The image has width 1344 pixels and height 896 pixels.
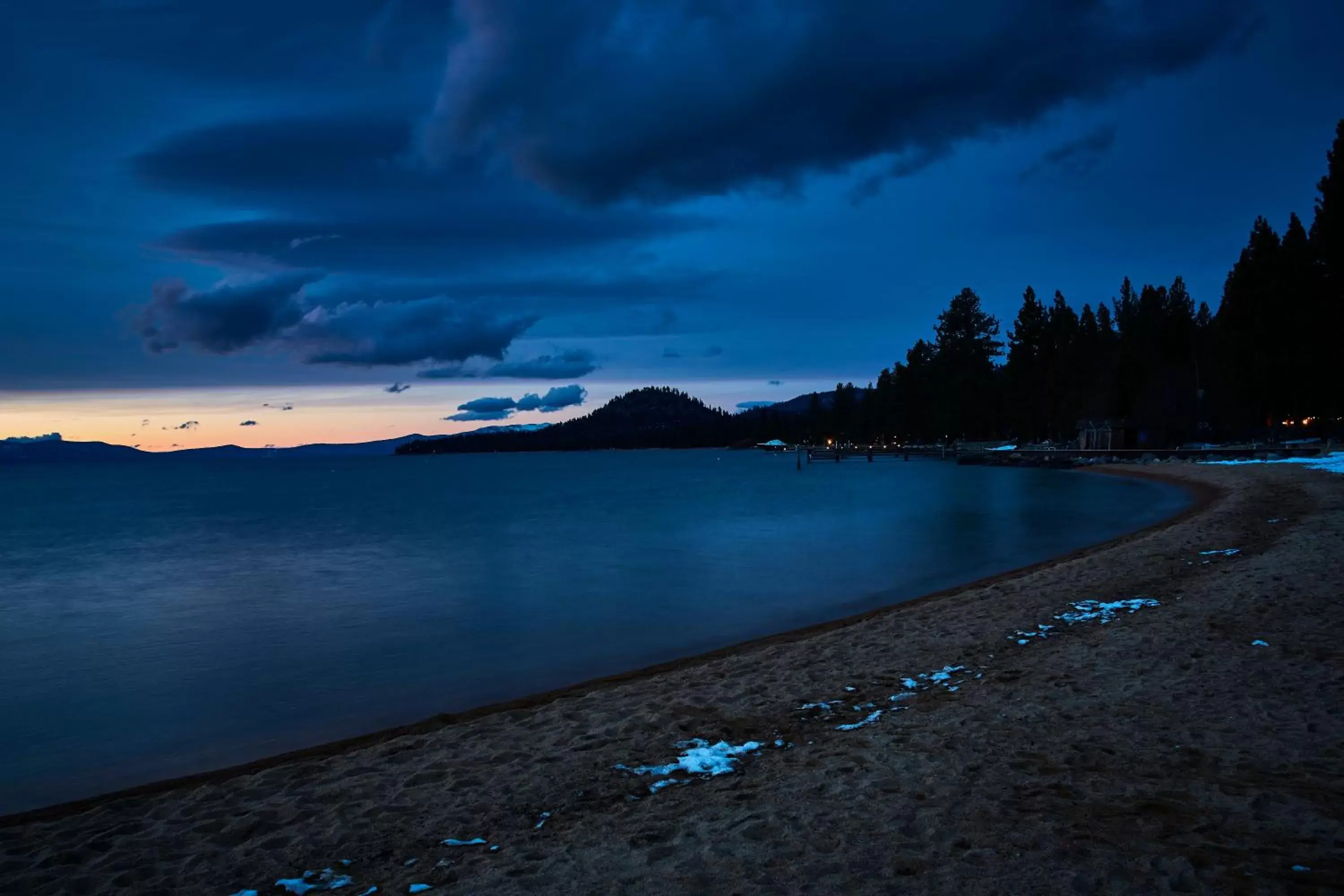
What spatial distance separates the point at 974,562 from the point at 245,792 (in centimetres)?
2206

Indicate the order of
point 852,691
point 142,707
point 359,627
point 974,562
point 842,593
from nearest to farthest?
point 852,691, point 142,707, point 359,627, point 842,593, point 974,562

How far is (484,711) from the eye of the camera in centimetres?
1065

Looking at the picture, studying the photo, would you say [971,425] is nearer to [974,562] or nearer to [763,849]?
[974,562]

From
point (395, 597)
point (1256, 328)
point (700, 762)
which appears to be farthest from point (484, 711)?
point (1256, 328)

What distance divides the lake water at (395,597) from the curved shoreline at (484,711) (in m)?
0.60

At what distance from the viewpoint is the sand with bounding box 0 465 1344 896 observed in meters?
5.01

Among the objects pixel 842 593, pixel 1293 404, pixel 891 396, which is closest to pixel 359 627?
pixel 842 593

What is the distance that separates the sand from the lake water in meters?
2.89

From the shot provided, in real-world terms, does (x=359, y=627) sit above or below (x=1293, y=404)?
below

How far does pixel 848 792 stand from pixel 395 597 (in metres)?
19.0

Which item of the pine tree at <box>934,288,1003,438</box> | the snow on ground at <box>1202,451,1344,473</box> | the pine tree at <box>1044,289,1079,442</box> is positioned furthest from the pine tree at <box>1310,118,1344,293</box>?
the pine tree at <box>934,288,1003,438</box>

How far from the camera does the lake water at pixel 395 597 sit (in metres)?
11.6

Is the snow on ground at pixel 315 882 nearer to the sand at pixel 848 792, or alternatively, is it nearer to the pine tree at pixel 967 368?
the sand at pixel 848 792

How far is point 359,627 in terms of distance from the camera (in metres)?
18.4
